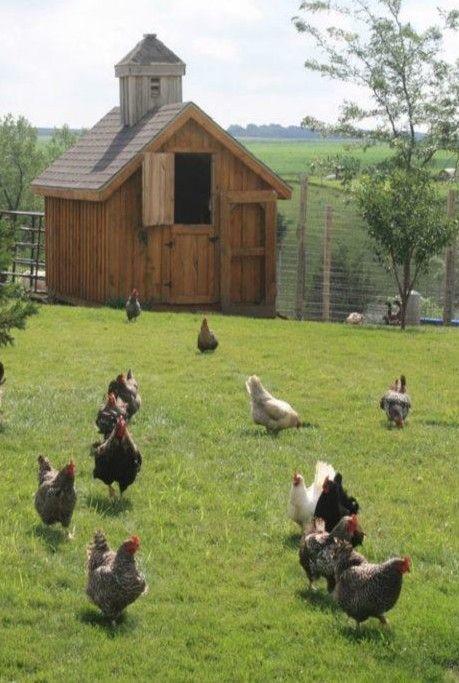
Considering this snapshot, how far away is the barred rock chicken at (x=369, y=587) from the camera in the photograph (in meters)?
9.55

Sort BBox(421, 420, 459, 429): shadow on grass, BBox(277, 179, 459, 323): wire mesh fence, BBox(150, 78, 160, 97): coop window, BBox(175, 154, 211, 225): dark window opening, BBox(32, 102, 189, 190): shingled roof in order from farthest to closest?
BBox(175, 154, 211, 225): dark window opening
BBox(150, 78, 160, 97): coop window
BBox(277, 179, 459, 323): wire mesh fence
BBox(32, 102, 189, 190): shingled roof
BBox(421, 420, 459, 429): shadow on grass

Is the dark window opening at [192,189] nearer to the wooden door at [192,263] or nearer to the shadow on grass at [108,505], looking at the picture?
the wooden door at [192,263]

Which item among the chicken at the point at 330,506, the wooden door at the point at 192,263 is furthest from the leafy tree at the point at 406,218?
the chicken at the point at 330,506

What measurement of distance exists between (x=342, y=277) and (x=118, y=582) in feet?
114

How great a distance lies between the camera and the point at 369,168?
43.7m

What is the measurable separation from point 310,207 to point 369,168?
43.4 ft

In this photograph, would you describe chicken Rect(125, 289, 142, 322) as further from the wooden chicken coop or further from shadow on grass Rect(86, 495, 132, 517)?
shadow on grass Rect(86, 495, 132, 517)

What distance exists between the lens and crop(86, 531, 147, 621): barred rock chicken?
962 cm

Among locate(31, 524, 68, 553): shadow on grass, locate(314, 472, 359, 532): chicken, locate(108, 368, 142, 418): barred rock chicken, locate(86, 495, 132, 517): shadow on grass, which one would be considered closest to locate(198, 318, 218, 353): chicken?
locate(108, 368, 142, 418): barred rock chicken

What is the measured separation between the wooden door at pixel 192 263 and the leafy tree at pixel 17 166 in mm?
47968

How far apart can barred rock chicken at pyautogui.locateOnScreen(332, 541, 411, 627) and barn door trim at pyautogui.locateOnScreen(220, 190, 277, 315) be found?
79.4ft

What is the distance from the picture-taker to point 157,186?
108 feet

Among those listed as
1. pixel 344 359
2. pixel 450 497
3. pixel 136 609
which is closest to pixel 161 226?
pixel 344 359

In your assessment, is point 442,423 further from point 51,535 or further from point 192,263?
point 192,263
